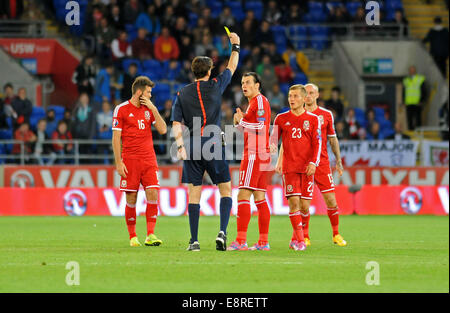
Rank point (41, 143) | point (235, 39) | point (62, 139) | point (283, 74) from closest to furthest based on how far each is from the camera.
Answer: point (235, 39), point (41, 143), point (62, 139), point (283, 74)

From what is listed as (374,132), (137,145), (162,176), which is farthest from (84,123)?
(137,145)

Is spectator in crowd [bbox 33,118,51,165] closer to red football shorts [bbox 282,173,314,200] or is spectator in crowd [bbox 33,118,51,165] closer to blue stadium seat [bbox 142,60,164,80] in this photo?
blue stadium seat [bbox 142,60,164,80]

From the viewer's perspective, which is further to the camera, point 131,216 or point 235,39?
point 131,216

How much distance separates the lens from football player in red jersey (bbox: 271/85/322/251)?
39.0 ft

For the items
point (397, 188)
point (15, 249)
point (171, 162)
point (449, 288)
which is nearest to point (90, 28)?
point (171, 162)

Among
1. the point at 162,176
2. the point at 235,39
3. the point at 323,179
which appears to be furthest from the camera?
the point at 162,176

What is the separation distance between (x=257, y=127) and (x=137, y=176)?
1.90 m

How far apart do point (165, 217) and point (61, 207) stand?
2.47m

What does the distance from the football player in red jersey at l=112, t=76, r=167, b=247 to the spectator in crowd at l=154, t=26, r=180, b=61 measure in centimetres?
1422

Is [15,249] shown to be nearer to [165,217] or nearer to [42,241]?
[42,241]

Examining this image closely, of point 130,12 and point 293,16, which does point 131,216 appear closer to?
point 130,12

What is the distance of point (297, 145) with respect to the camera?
11984 millimetres

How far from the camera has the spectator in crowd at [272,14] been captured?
29.1m

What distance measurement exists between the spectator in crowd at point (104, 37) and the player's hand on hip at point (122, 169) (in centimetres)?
1448
